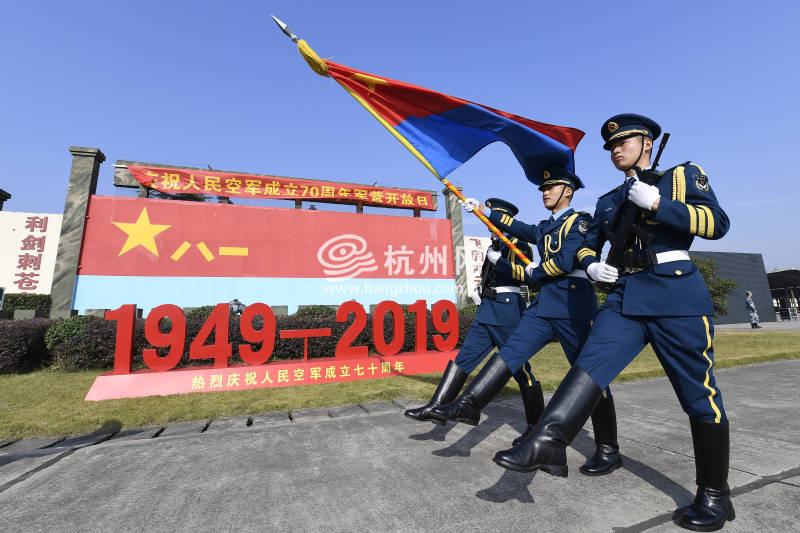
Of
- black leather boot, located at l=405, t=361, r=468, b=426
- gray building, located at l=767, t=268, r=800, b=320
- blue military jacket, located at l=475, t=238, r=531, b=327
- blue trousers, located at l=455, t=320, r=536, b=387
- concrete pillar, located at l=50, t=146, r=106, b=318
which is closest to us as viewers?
black leather boot, located at l=405, t=361, r=468, b=426

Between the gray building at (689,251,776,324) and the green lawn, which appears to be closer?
the green lawn

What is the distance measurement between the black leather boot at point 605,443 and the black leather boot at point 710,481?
52 cm

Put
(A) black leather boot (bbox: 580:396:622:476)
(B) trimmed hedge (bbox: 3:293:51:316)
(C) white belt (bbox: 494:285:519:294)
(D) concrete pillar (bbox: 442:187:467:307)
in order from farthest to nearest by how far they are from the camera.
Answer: (B) trimmed hedge (bbox: 3:293:51:316) → (D) concrete pillar (bbox: 442:187:467:307) → (C) white belt (bbox: 494:285:519:294) → (A) black leather boot (bbox: 580:396:622:476)

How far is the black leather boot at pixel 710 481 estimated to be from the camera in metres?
1.62

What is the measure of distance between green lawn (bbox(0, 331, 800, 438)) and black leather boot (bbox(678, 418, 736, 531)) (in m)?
3.00

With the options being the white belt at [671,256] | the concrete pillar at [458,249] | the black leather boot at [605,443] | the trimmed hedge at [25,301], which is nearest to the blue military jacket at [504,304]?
the black leather boot at [605,443]

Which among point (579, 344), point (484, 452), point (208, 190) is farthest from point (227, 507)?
point (208, 190)

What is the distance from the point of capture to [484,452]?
8.65 ft

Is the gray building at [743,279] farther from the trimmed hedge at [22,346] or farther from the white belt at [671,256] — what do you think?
the trimmed hedge at [22,346]

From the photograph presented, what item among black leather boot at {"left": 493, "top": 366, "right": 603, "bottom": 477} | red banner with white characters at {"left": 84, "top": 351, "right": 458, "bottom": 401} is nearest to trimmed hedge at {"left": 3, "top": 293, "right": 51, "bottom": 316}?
red banner with white characters at {"left": 84, "top": 351, "right": 458, "bottom": 401}

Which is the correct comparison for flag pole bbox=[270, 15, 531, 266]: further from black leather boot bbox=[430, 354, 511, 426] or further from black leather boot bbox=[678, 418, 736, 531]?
black leather boot bbox=[678, 418, 736, 531]

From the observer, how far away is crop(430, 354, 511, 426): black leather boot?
7.51 ft

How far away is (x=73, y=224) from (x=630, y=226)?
12.4 metres

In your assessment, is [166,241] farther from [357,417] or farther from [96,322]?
[357,417]
